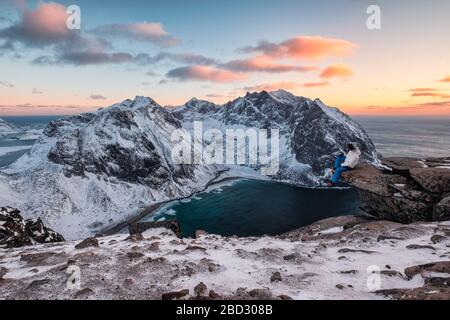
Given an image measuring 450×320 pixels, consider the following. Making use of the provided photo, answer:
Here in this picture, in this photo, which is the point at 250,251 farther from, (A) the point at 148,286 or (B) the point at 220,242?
(A) the point at 148,286

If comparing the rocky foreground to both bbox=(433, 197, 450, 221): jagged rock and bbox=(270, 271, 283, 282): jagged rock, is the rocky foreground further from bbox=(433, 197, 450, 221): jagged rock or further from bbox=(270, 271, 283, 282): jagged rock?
bbox=(433, 197, 450, 221): jagged rock

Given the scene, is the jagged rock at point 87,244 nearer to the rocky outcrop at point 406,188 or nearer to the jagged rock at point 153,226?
the jagged rock at point 153,226

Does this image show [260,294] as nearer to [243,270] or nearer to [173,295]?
[173,295]

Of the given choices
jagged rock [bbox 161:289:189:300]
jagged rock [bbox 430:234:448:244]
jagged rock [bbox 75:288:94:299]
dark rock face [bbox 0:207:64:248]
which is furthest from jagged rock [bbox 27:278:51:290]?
jagged rock [bbox 430:234:448:244]

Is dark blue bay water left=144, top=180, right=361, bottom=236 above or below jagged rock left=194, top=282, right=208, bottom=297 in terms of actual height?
below
